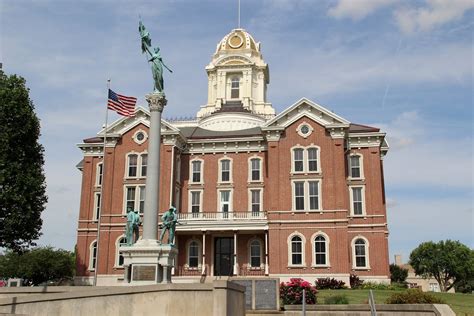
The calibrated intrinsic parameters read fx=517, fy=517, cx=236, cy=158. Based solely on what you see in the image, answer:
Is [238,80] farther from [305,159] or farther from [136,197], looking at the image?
[136,197]

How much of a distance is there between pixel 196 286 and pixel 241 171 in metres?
29.6

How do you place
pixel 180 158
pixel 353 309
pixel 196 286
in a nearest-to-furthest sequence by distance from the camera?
pixel 196 286, pixel 353 309, pixel 180 158

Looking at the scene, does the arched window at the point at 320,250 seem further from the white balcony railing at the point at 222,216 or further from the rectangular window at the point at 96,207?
the rectangular window at the point at 96,207

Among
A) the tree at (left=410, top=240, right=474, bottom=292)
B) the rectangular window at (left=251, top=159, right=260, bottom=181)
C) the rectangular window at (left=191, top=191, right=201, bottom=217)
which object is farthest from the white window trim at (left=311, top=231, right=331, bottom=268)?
the tree at (left=410, top=240, right=474, bottom=292)

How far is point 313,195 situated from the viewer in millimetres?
42500

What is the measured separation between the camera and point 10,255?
208ft

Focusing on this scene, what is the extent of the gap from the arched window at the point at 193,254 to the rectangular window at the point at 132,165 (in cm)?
798

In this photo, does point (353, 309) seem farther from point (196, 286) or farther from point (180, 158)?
point (180, 158)

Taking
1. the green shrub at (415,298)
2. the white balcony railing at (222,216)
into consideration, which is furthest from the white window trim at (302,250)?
the green shrub at (415,298)

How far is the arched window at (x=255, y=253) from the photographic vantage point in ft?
144

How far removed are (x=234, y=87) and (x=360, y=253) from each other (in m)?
25.9

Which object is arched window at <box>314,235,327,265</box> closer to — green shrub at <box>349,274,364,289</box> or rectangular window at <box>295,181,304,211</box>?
green shrub at <box>349,274,364,289</box>

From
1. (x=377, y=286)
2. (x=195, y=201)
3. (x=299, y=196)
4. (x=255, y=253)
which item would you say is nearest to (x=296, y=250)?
(x=255, y=253)

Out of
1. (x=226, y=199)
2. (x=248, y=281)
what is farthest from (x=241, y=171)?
Result: (x=248, y=281)
